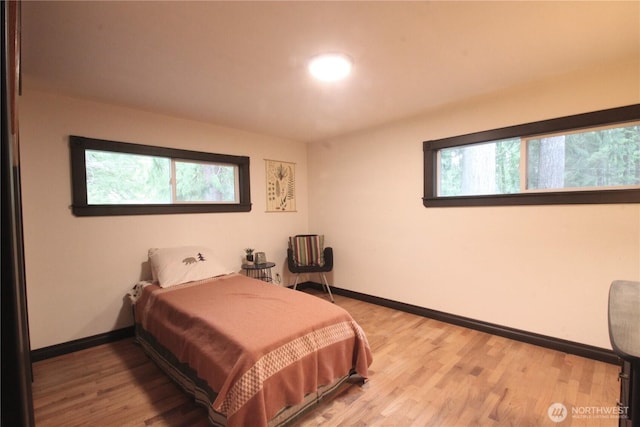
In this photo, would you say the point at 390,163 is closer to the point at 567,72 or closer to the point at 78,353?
the point at 567,72

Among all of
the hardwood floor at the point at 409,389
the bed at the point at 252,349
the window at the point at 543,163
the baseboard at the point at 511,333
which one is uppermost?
the window at the point at 543,163

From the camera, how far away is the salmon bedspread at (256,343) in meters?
1.44

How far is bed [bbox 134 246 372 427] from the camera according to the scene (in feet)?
4.78

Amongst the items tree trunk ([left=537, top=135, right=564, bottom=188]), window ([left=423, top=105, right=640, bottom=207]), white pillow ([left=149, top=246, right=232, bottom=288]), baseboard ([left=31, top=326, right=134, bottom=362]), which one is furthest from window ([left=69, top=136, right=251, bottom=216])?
tree trunk ([left=537, top=135, right=564, bottom=188])

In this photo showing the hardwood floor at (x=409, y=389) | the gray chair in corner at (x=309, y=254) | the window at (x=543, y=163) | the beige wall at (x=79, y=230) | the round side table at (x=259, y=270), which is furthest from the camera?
the gray chair in corner at (x=309, y=254)

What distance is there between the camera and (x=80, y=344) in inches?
102

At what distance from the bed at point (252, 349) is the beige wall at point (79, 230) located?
0.63 m

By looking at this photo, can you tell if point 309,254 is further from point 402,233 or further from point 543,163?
Result: point 543,163

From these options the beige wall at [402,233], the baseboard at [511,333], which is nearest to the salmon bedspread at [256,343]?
the beige wall at [402,233]

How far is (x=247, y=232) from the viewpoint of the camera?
3777mm

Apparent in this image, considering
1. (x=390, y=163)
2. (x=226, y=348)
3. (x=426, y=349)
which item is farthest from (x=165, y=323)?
(x=390, y=163)

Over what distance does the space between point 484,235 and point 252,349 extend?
2.38 metres

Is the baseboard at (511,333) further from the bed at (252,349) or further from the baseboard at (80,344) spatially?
the baseboard at (80,344)

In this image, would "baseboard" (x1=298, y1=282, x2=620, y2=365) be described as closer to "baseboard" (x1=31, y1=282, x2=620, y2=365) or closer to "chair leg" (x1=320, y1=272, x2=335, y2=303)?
"baseboard" (x1=31, y1=282, x2=620, y2=365)
